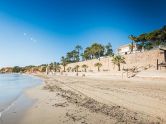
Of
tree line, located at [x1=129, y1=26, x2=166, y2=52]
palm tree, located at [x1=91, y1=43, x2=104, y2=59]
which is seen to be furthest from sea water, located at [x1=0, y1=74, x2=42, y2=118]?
palm tree, located at [x1=91, y1=43, x2=104, y2=59]

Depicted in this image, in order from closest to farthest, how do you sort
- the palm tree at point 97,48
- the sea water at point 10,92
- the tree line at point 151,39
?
the sea water at point 10,92 < the tree line at point 151,39 < the palm tree at point 97,48

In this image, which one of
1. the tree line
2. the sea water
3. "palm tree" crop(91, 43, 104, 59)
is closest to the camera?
the sea water

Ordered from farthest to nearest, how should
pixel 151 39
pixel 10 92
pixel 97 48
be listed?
pixel 97 48, pixel 151 39, pixel 10 92

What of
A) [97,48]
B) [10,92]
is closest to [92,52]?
[97,48]

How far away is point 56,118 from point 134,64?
60608mm

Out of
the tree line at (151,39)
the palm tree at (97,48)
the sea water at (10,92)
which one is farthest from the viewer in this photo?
the palm tree at (97,48)

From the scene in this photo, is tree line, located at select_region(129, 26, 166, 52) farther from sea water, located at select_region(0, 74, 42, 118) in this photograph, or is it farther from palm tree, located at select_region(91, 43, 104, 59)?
sea water, located at select_region(0, 74, 42, 118)

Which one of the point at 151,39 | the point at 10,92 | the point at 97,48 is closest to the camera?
the point at 10,92

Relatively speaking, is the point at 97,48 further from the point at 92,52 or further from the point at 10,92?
the point at 10,92

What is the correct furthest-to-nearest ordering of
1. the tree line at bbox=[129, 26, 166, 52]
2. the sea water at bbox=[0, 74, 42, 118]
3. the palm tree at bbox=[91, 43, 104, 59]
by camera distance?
the palm tree at bbox=[91, 43, 104, 59] < the tree line at bbox=[129, 26, 166, 52] < the sea water at bbox=[0, 74, 42, 118]

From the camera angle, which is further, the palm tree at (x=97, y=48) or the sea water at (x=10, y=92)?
the palm tree at (x=97, y=48)

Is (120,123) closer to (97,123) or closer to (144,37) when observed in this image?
(97,123)

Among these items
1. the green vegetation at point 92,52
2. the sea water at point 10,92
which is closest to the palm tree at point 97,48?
the green vegetation at point 92,52

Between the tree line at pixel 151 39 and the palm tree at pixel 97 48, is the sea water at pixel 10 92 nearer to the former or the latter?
the tree line at pixel 151 39
